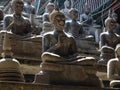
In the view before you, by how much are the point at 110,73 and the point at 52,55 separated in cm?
194

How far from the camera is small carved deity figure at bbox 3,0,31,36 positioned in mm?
16172

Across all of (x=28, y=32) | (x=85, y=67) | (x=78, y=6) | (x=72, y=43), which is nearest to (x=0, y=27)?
(x=28, y=32)

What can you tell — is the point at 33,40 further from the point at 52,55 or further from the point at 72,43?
the point at 52,55

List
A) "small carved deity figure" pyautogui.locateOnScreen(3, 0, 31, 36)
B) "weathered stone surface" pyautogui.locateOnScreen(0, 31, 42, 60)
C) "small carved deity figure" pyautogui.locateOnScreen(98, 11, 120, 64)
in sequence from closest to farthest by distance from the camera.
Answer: "weathered stone surface" pyautogui.locateOnScreen(0, 31, 42, 60)
"small carved deity figure" pyautogui.locateOnScreen(3, 0, 31, 36)
"small carved deity figure" pyautogui.locateOnScreen(98, 11, 120, 64)

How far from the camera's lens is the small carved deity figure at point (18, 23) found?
53.1 ft

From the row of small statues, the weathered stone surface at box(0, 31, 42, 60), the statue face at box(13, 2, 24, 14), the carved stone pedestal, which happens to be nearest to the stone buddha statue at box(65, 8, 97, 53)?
the row of small statues

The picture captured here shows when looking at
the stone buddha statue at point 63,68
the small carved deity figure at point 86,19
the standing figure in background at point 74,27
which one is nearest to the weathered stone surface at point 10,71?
the stone buddha statue at point 63,68

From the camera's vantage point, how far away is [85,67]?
11.7m

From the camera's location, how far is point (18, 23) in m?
16.4

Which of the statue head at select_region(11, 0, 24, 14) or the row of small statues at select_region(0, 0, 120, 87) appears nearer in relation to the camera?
the row of small statues at select_region(0, 0, 120, 87)

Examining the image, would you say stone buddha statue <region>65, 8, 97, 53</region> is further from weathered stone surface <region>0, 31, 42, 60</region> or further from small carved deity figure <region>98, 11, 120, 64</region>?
weathered stone surface <region>0, 31, 42, 60</region>

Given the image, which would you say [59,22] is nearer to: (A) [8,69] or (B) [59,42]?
(B) [59,42]

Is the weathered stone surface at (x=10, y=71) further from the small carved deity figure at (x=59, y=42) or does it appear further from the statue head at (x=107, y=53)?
the statue head at (x=107, y=53)

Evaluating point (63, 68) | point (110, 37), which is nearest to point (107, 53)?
point (110, 37)
